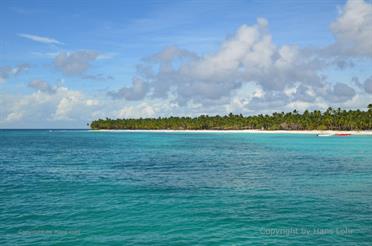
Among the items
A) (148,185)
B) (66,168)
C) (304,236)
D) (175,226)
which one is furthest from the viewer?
(66,168)

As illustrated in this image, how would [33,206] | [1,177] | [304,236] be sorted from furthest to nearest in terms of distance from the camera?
[1,177] → [33,206] → [304,236]

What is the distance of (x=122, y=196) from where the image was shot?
32312mm

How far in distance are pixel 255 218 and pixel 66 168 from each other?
36.5 metres

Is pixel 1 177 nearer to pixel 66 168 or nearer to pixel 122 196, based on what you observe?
pixel 66 168

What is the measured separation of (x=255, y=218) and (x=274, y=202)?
5.26 meters

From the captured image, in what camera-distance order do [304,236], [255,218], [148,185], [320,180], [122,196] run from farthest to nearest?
[320,180], [148,185], [122,196], [255,218], [304,236]

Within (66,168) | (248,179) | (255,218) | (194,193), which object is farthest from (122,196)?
(66,168)

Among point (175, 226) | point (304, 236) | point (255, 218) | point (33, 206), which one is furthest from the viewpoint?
point (33, 206)

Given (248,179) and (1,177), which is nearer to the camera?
(248,179)

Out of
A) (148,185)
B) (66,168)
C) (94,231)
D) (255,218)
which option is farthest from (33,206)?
(66,168)

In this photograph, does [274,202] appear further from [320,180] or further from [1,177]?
[1,177]

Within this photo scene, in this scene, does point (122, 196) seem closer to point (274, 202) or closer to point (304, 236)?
point (274, 202)

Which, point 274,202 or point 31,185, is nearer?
point 274,202

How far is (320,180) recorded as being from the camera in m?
40.8
